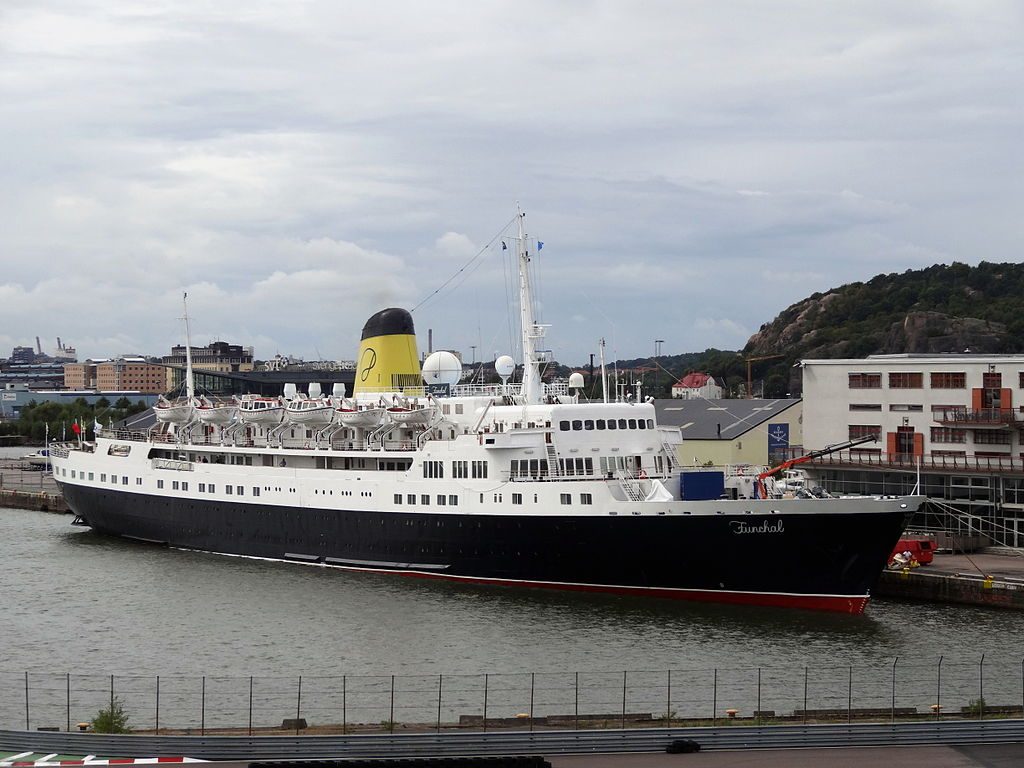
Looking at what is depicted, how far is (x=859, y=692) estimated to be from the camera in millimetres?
25766

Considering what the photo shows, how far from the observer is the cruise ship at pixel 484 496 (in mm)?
34438

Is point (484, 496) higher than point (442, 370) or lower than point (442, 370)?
lower

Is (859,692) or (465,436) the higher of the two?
(465,436)

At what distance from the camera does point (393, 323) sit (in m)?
47.9

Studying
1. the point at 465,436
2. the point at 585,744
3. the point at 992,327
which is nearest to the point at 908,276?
the point at 992,327

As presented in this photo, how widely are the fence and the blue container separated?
7.94 m

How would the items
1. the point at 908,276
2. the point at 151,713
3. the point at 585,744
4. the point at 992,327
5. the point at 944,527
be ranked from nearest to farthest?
the point at 585,744 < the point at 151,713 < the point at 944,527 < the point at 992,327 < the point at 908,276

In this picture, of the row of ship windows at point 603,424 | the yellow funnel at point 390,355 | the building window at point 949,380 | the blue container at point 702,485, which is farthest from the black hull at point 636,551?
the building window at point 949,380

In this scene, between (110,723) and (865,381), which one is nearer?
(110,723)

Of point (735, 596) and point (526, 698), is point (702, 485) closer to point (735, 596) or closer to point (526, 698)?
point (735, 596)

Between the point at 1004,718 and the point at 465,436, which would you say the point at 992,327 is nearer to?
the point at 465,436

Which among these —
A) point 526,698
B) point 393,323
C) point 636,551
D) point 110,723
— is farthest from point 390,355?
point 110,723

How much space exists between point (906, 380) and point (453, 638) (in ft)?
72.7

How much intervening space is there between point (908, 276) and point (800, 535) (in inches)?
4388
